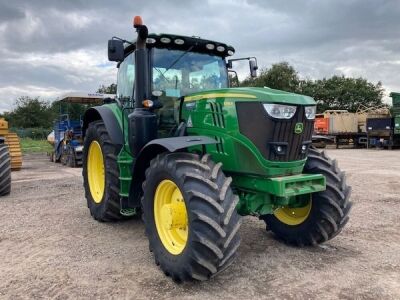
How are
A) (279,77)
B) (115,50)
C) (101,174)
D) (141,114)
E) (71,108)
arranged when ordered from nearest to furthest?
(115,50), (141,114), (101,174), (71,108), (279,77)

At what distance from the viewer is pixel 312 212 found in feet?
15.1

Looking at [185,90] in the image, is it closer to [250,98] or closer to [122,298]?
[250,98]

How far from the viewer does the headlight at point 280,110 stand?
390cm

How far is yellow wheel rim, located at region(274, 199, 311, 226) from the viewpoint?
4.78m

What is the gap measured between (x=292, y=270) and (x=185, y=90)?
2465 millimetres

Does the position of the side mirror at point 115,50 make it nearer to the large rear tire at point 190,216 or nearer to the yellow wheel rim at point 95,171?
the large rear tire at point 190,216

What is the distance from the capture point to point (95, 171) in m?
6.50

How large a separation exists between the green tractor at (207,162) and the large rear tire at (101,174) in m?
0.02

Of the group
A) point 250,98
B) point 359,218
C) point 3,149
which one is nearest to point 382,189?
point 359,218

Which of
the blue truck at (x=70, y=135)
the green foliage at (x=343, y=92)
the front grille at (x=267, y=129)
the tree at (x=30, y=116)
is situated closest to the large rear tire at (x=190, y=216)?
the front grille at (x=267, y=129)

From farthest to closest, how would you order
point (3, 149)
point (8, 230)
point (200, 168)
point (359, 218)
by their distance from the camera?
point (3, 149), point (359, 218), point (8, 230), point (200, 168)

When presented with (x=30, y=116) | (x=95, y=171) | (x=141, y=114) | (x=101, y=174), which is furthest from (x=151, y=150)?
(x=30, y=116)

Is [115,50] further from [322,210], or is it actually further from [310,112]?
[322,210]

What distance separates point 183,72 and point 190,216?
2.26 meters
